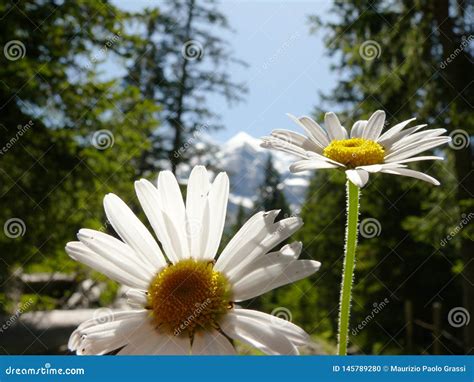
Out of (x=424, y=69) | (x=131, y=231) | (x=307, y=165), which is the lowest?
(x=131, y=231)

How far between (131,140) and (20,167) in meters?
1.28

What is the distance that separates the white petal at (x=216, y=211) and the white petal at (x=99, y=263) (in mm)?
107

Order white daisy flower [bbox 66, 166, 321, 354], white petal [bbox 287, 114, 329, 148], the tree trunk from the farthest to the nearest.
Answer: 1. the tree trunk
2. white petal [bbox 287, 114, 329, 148]
3. white daisy flower [bbox 66, 166, 321, 354]

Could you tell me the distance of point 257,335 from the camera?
2.00 feet

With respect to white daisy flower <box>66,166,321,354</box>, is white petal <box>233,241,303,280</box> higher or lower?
higher

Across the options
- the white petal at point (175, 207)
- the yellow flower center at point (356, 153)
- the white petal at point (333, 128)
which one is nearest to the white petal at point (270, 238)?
the white petal at point (175, 207)

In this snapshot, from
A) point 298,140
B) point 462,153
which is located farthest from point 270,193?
point 462,153

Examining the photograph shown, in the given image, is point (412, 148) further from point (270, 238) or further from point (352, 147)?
point (270, 238)

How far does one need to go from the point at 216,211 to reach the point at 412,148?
1.05 ft

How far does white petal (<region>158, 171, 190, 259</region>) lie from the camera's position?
74cm

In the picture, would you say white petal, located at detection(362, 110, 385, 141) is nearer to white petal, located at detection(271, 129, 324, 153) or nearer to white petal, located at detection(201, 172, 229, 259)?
white petal, located at detection(271, 129, 324, 153)

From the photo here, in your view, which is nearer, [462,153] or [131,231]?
[131,231]

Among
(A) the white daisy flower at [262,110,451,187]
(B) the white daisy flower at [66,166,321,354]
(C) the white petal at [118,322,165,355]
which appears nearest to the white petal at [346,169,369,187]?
(A) the white daisy flower at [262,110,451,187]
